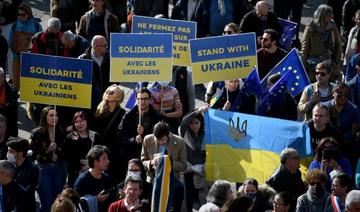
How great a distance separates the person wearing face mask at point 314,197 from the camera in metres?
15.3

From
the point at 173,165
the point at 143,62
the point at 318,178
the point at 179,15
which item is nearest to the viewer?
the point at 318,178

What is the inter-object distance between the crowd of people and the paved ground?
2.01 feet

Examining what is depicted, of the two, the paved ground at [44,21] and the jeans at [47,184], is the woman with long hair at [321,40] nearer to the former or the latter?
the paved ground at [44,21]

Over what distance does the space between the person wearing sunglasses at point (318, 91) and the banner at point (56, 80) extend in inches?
102

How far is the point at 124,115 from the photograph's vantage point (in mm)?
17547

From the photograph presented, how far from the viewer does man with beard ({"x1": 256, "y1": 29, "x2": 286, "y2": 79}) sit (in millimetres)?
19219

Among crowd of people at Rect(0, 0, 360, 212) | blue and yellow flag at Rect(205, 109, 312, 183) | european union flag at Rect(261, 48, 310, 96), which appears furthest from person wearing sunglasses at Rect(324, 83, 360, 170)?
european union flag at Rect(261, 48, 310, 96)

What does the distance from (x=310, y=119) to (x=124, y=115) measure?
2226mm

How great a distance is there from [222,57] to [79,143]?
2.35 metres

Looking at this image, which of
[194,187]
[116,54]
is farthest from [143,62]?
[194,187]

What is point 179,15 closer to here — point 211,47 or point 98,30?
point 98,30

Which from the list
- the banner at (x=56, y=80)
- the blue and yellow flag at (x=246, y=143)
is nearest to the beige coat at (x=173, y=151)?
the blue and yellow flag at (x=246, y=143)

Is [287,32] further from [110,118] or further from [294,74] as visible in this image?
[110,118]

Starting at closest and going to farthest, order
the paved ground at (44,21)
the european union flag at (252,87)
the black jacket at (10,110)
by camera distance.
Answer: the european union flag at (252,87) → the black jacket at (10,110) → the paved ground at (44,21)
